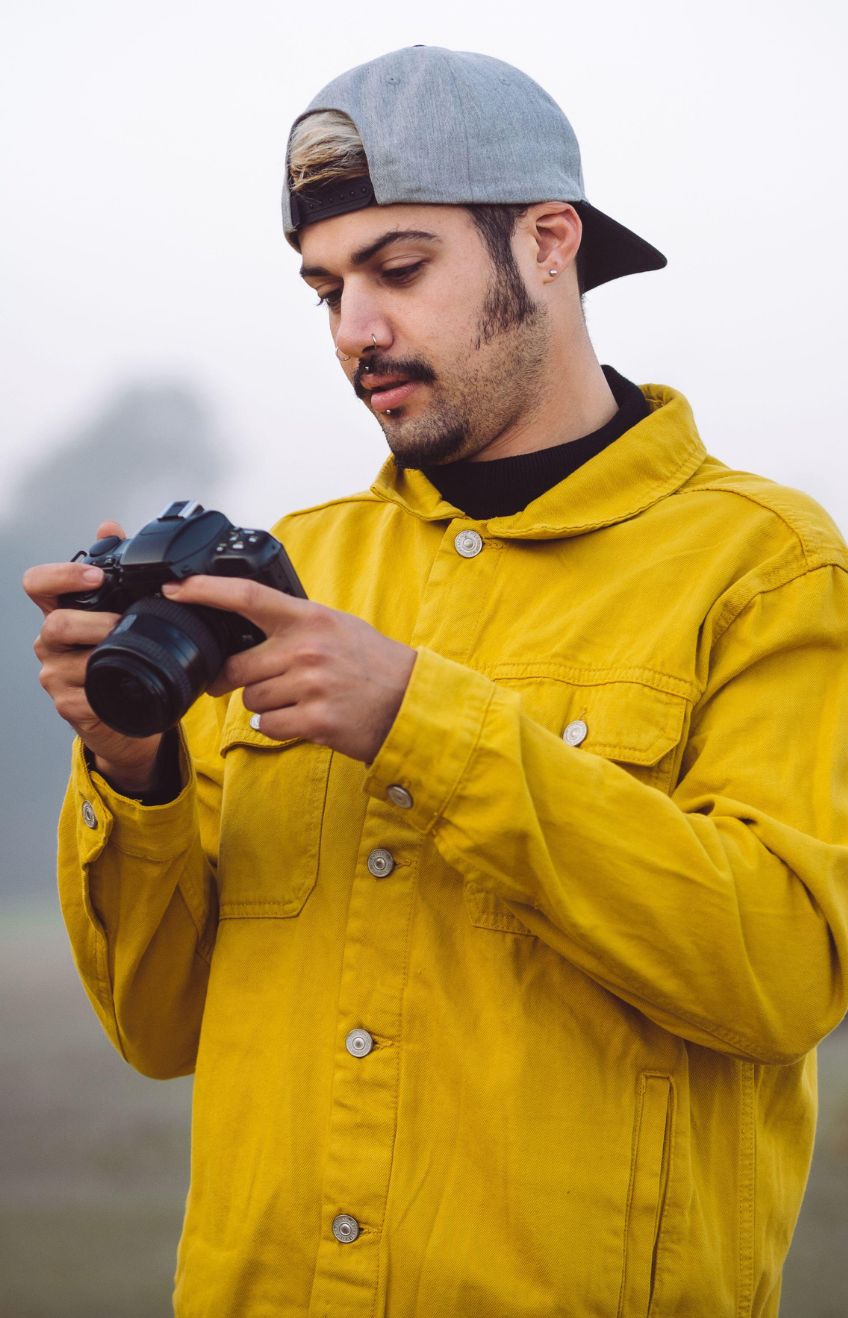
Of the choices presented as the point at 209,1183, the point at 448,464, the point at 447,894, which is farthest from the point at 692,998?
the point at 448,464

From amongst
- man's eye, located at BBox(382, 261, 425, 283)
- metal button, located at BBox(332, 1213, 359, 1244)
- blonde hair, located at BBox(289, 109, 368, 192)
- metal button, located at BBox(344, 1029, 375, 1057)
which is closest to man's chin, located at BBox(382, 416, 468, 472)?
man's eye, located at BBox(382, 261, 425, 283)

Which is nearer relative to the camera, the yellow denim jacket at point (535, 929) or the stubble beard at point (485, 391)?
the yellow denim jacket at point (535, 929)

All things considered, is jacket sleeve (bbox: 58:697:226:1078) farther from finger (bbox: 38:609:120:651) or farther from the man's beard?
the man's beard

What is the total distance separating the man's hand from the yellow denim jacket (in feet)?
0.07

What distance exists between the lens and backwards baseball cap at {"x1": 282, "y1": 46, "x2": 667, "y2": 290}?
1.25 meters

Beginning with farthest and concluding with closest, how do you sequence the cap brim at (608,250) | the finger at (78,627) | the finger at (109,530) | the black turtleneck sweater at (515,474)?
the cap brim at (608,250) < the black turtleneck sweater at (515,474) < the finger at (109,530) < the finger at (78,627)

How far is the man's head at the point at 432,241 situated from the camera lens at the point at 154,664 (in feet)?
1.13

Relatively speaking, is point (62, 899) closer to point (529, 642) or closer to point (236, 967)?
point (236, 967)

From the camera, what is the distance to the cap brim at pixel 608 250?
1420mm

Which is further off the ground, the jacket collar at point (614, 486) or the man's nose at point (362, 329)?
the man's nose at point (362, 329)

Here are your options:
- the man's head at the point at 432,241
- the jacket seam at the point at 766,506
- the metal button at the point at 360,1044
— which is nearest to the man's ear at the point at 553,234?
the man's head at the point at 432,241

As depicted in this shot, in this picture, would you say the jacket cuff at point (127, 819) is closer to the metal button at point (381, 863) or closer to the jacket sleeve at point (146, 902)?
the jacket sleeve at point (146, 902)

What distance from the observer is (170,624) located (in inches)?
38.7

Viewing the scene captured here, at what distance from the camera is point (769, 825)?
3.35 ft
